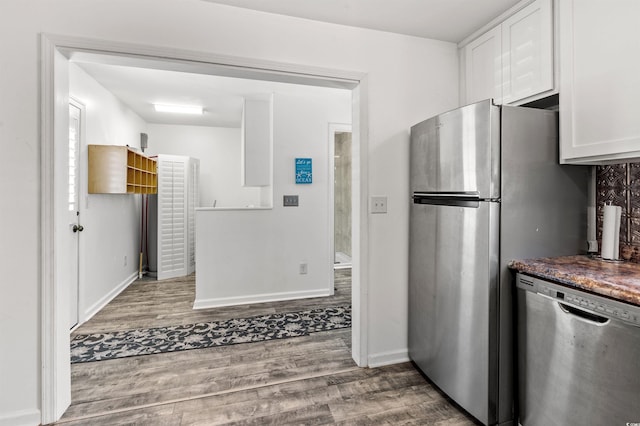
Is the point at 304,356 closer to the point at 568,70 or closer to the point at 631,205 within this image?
the point at 631,205

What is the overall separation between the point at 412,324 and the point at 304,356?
2.86 ft

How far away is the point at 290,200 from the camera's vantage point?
12.3ft

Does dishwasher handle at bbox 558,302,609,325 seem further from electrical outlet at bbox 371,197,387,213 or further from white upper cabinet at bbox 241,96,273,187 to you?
white upper cabinet at bbox 241,96,273,187

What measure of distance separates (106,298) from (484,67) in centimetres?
445

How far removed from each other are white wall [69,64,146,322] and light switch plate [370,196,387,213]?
2945mm

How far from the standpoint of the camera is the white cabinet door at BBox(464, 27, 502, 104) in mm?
2098

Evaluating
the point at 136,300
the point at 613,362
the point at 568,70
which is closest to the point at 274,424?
the point at 613,362

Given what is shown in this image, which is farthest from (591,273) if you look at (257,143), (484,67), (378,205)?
(257,143)

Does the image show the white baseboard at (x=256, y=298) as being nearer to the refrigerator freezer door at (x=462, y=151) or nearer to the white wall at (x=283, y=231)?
the white wall at (x=283, y=231)

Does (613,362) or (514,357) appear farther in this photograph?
(514,357)

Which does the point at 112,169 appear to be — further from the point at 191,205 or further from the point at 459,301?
the point at 459,301

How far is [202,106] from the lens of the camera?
14.4 ft

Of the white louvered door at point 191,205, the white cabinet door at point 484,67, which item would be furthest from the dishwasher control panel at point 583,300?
the white louvered door at point 191,205

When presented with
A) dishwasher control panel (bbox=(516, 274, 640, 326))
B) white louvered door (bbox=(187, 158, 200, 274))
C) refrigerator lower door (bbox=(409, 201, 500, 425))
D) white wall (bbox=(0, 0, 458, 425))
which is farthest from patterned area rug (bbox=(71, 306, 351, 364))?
white louvered door (bbox=(187, 158, 200, 274))
